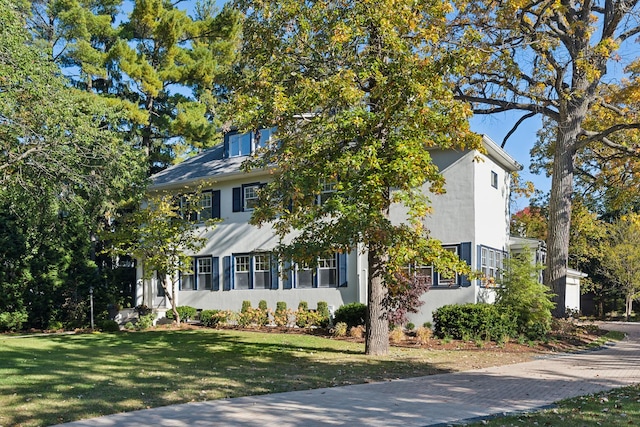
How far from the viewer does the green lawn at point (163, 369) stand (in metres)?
8.41

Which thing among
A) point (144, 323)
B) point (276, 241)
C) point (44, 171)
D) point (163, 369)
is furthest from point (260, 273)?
point (163, 369)

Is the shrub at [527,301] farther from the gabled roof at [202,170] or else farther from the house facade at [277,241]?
the gabled roof at [202,170]

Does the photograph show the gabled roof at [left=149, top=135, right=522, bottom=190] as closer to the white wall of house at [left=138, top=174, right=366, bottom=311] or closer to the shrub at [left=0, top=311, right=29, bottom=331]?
the white wall of house at [left=138, top=174, right=366, bottom=311]

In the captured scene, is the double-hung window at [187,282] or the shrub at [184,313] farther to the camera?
the double-hung window at [187,282]

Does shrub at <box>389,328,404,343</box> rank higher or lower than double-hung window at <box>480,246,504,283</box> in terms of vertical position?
lower

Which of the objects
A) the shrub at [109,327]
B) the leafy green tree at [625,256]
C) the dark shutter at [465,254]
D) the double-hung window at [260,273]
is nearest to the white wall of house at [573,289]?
the leafy green tree at [625,256]

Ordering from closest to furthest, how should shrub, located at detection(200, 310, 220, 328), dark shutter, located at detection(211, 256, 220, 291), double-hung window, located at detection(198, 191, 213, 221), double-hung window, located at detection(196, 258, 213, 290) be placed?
shrub, located at detection(200, 310, 220, 328), dark shutter, located at detection(211, 256, 220, 291), double-hung window, located at detection(198, 191, 213, 221), double-hung window, located at detection(196, 258, 213, 290)

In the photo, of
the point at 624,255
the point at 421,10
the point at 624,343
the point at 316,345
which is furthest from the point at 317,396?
the point at 624,255

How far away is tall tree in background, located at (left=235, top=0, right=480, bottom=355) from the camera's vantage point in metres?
11.9

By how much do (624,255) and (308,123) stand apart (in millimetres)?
27883

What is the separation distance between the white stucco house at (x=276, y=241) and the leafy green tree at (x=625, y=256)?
15.0 meters

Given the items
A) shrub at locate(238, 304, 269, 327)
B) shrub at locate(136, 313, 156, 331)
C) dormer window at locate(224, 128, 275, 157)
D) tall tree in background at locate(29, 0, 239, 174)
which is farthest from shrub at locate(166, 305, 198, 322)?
tall tree in background at locate(29, 0, 239, 174)

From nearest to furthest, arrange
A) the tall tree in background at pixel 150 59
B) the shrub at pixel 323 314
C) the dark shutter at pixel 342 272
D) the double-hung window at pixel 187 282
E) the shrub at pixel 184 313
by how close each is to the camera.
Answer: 1. the shrub at pixel 323 314
2. the dark shutter at pixel 342 272
3. the shrub at pixel 184 313
4. the double-hung window at pixel 187 282
5. the tall tree in background at pixel 150 59

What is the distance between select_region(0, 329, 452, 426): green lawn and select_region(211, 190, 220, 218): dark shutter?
6.65 metres
